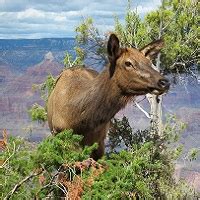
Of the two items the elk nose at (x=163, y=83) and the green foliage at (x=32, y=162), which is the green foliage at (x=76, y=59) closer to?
the elk nose at (x=163, y=83)

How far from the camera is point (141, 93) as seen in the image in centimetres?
974

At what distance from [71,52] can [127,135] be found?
7013 mm

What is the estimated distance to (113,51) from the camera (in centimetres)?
986

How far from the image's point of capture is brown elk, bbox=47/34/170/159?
955cm

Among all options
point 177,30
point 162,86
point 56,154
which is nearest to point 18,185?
point 56,154

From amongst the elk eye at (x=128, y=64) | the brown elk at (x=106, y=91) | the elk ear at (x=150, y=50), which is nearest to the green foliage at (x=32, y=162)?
the brown elk at (x=106, y=91)

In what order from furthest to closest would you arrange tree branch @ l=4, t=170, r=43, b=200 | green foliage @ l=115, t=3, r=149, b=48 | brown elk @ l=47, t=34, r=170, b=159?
green foliage @ l=115, t=3, r=149, b=48 → brown elk @ l=47, t=34, r=170, b=159 → tree branch @ l=4, t=170, r=43, b=200

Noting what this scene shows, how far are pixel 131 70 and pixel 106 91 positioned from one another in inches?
27.5

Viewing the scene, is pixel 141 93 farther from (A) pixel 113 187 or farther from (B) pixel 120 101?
(A) pixel 113 187

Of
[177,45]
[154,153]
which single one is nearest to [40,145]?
[154,153]

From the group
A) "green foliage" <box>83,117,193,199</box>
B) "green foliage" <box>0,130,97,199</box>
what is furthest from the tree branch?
"green foliage" <box>83,117,193,199</box>

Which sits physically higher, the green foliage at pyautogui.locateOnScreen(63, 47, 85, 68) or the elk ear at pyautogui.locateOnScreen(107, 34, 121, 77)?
the elk ear at pyautogui.locateOnScreen(107, 34, 121, 77)

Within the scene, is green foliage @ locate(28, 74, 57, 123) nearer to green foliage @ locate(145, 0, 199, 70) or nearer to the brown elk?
green foliage @ locate(145, 0, 199, 70)

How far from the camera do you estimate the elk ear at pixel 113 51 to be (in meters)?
9.63
